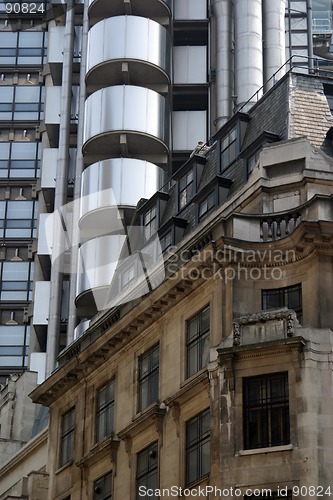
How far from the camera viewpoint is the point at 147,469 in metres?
37.7

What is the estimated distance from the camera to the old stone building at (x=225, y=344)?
108ft

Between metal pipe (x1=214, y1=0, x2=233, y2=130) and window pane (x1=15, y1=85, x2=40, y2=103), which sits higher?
window pane (x1=15, y1=85, x2=40, y2=103)

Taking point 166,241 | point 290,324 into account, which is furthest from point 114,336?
point 290,324

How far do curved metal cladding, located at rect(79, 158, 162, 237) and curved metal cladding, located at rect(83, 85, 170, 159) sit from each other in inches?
61.7

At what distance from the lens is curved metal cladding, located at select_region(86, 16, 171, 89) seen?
68375 mm

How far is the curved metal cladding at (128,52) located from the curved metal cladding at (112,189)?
6.16 m

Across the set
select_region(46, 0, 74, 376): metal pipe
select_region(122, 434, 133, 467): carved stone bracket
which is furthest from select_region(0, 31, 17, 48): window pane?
select_region(122, 434, 133, 467): carved stone bracket

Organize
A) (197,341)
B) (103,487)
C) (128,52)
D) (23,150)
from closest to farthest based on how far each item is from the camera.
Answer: (197,341)
(103,487)
(128,52)
(23,150)

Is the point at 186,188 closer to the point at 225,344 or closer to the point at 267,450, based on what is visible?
the point at 225,344

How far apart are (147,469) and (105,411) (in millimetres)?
4351

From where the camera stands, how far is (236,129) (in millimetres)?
43281

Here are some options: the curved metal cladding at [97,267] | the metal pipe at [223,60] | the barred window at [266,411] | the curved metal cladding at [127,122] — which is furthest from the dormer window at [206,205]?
the metal pipe at [223,60]

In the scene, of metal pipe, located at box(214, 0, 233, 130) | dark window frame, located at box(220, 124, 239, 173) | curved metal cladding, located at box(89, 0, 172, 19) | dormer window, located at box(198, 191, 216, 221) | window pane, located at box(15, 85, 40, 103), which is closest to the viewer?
dormer window, located at box(198, 191, 216, 221)

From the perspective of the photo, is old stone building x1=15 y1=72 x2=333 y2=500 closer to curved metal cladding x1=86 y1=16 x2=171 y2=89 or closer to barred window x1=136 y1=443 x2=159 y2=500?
barred window x1=136 y1=443 x2=159 y2=500
